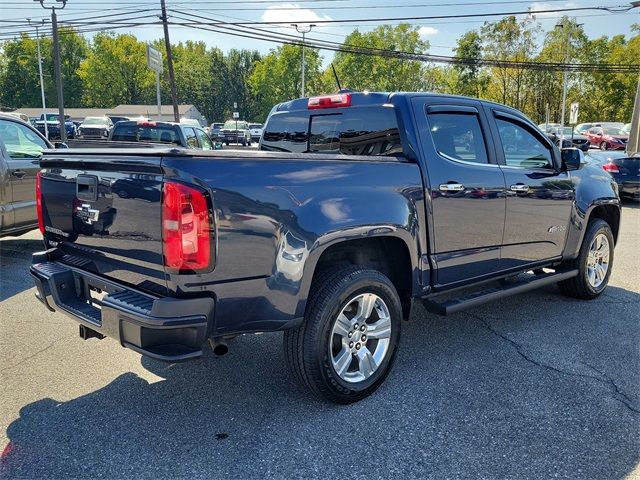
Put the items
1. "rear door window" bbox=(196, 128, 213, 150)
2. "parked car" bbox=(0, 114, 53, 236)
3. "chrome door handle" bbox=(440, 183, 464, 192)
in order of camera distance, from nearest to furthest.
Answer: "chrome door handle" bbox=(440, 183, 464, 192) < "parked car" bbox=(0, 114, 53, 236) < "rear door window" bbox=(196, 128, 213, 150)

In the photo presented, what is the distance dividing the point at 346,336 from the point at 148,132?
8281 millimetres

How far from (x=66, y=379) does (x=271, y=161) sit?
2.18 meters

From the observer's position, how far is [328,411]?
10.2 feet

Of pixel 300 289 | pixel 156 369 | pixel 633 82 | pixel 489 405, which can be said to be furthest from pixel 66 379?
pixel 633 82

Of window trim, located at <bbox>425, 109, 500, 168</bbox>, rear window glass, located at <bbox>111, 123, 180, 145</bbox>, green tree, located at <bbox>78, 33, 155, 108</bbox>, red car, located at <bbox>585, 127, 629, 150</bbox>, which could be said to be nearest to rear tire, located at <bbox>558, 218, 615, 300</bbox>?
window trim, located at <bbox>425, 109, 500, 168</bbox>

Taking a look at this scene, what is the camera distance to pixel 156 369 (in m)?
3.67

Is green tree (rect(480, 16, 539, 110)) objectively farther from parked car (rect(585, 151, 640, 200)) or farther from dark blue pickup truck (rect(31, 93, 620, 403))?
dark blue pickup truck (rect(31, 93, 620, 403))

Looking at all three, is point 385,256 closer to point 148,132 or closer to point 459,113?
point 459,113

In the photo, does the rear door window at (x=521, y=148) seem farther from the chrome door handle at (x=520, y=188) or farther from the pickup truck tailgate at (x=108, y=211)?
the pickup truck tailgate at (x=108, y=211)

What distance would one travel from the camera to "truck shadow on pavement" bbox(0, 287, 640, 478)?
258 cm

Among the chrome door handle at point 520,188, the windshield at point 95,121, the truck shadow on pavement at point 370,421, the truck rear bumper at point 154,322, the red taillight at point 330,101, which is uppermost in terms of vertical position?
the windshield at point 95,121

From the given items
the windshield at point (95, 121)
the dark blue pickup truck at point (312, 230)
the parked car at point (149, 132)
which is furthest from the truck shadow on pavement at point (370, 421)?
the windshield at point (95, 121)

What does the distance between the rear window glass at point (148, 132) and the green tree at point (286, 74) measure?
58047mm

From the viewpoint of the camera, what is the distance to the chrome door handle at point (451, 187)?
3.59 metres
